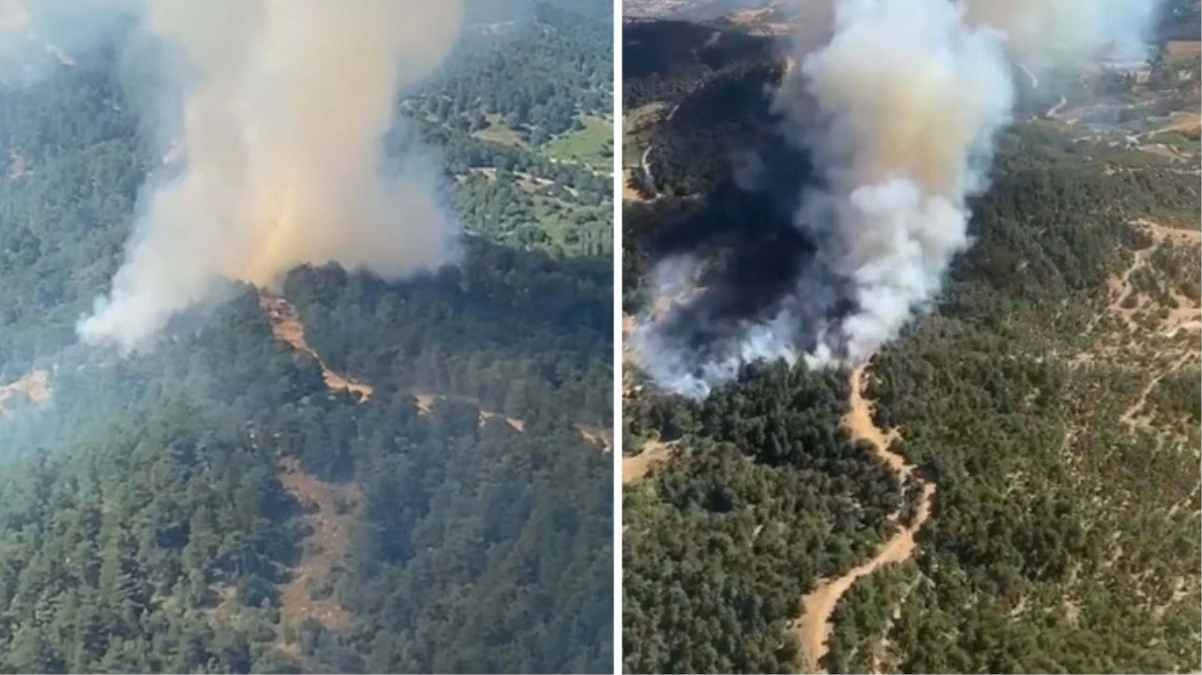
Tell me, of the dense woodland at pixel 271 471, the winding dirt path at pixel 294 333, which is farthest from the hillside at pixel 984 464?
the winding dirt path at pixel 294 333

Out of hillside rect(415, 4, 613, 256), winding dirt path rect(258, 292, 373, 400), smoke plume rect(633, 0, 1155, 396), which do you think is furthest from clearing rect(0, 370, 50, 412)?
smoke plume rect(633, 0, 1155, 396)

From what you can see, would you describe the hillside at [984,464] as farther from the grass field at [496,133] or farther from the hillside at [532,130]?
the grass field at [496,133]

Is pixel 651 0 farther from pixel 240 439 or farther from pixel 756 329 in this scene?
pixel 240 439

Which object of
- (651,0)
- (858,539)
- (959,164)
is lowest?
(858,539)

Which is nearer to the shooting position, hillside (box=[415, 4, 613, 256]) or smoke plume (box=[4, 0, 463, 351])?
smoke plume (box=[4, 0, 463, 351])

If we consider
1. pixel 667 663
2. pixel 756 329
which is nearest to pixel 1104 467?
pixel 756 329

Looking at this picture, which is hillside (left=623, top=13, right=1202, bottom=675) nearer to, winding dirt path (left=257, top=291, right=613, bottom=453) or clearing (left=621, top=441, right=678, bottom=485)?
clearing (left=621, top=441, right=678, bottom=485)
